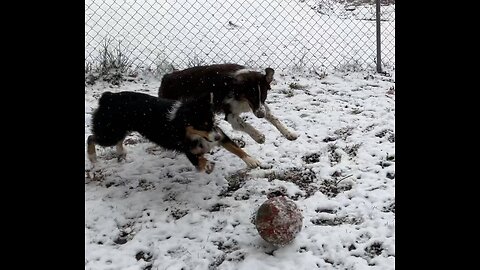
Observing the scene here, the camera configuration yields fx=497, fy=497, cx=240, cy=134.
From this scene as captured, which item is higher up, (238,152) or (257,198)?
(238,152)

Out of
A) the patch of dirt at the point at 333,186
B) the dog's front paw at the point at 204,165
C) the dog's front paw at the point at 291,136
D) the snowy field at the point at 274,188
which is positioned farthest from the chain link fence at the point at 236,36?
the patch of dirt at the point at 333,186

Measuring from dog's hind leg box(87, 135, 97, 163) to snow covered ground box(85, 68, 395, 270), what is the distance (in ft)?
0.32

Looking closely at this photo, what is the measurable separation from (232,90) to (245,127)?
0.43 m

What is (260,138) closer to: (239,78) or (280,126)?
(280,126)

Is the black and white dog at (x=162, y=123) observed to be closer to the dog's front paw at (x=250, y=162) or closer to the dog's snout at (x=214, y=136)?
the dog's snout at (x=214, y=136)

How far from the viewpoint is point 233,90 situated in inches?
212

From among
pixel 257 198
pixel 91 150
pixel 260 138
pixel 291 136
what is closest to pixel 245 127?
pixel 260 138

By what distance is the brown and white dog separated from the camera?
539cm
